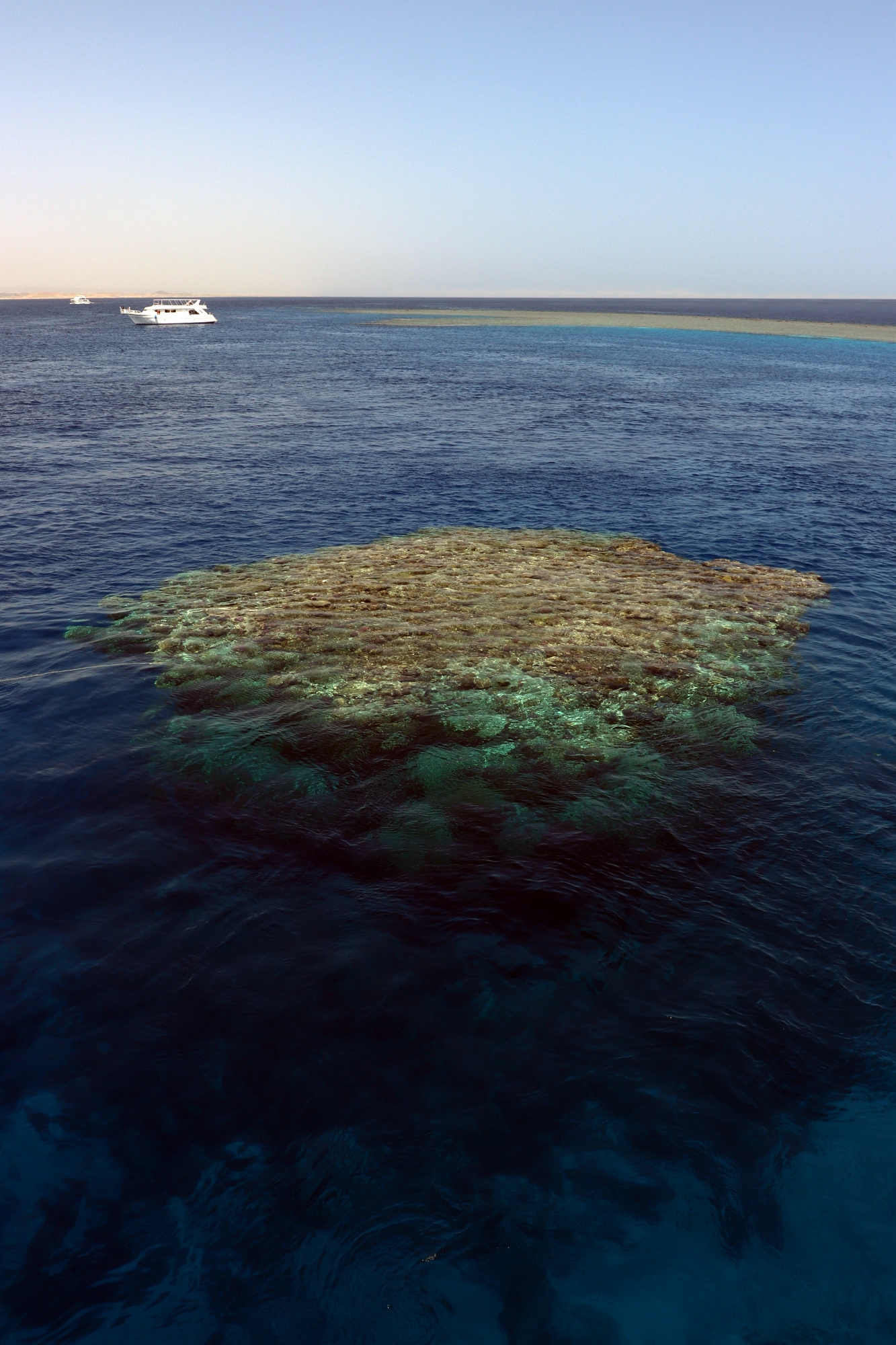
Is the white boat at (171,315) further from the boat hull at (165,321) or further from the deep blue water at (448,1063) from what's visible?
the deep blue water at (448,1063)

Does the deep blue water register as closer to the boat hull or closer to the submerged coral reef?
the submerged coral reef

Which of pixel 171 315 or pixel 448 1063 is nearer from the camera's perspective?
pixel 448 1063

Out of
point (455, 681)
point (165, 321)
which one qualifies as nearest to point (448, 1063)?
point (455, 681)

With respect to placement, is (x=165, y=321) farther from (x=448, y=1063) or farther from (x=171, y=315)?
(x=448, y=1063)

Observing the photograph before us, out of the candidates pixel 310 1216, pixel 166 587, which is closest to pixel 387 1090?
pixel 310 1216

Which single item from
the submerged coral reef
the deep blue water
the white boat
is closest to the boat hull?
the white boat

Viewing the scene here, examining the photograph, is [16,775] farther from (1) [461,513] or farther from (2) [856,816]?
(1) [461,513]

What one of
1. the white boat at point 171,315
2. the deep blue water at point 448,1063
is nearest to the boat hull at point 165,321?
the white boat at point 171,315

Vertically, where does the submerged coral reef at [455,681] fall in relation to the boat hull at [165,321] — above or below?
below
